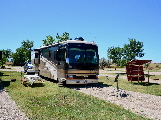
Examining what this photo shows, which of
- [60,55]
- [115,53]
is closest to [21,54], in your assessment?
[115,53]

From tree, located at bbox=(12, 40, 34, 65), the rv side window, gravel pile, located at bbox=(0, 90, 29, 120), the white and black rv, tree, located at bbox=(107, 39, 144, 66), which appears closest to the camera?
gravel pile, located at bbox=(0, 90, 29, 120)

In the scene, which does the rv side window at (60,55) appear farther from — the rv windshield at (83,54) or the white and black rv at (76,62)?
the rv windshield at (83,54)

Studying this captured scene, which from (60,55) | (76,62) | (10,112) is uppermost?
(60,55)

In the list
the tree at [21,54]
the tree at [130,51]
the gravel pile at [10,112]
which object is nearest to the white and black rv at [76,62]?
the gravel pile at [10,112]

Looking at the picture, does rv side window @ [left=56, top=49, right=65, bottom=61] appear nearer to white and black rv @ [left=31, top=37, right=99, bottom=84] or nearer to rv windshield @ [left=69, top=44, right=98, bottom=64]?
white and black rv @ [left=31, top=37, right=99, bottom=84]

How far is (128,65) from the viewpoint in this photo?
1627 cm

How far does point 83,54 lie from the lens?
12633 millimetres

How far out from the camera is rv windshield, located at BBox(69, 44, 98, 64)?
12.3 metres

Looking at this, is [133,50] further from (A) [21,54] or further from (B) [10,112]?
(A) [21,54]

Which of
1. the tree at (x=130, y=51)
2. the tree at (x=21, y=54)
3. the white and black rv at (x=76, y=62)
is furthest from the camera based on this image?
the tree at (x=21, y=54)

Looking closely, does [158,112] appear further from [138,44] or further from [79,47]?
[138,44]

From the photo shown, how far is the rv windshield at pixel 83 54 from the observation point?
12305 mm

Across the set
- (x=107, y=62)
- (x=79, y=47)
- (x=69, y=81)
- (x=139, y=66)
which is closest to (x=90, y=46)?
(x=79, y=47)

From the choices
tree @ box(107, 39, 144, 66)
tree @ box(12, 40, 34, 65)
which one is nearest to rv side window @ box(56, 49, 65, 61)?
tree @ box(107, 39, 144, 66)
